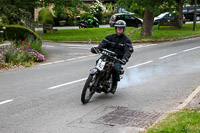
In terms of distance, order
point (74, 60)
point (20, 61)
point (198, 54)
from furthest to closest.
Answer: point (198, 54)
point (74, 60)
point (20, 61)

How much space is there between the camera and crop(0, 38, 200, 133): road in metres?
7.06

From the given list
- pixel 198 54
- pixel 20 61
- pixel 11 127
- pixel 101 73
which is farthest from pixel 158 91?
pixel 198 54

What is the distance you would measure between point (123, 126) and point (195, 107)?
1677 millimetres

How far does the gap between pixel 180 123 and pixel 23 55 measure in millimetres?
10509

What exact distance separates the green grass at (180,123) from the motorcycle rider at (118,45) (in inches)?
94.1

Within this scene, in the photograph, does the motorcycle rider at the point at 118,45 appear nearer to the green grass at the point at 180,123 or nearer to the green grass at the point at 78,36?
the green grass at the point at 180,123

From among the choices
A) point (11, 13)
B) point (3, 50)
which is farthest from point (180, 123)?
point (11, 13)

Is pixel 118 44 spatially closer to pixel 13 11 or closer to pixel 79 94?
pixel 79 94

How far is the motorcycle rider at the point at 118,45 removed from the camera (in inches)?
366

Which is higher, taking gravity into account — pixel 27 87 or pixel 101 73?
pixel 101 73

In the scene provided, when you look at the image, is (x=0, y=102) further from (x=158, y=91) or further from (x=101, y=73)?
(x=158, y=91)

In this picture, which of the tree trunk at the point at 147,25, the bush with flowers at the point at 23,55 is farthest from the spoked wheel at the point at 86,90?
the tree trunk at the point at 147,25

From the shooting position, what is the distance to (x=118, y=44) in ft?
31.1

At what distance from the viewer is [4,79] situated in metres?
12.1
